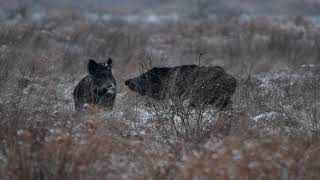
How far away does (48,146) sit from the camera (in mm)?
6578

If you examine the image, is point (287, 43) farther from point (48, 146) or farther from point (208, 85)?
point (48, 146)

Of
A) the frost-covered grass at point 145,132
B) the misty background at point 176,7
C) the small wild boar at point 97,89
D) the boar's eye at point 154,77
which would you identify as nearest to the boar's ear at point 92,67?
the small wild boar at point 97,89

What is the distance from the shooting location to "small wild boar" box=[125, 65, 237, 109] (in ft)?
31.4

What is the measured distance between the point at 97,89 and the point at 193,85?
8.49ft

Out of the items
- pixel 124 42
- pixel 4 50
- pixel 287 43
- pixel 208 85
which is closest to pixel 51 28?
pixel 124 42

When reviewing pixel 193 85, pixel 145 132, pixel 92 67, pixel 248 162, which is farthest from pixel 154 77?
pixel 248 162

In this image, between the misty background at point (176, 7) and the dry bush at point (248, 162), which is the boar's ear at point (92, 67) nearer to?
the dry bush at point (248, 162)

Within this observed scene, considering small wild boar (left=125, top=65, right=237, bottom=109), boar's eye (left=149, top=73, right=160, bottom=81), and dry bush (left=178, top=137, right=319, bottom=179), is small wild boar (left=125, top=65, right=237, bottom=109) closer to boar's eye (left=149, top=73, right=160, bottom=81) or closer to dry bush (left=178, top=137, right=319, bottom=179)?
boar's eye (left=149, top=73, right=160, bottom=81)

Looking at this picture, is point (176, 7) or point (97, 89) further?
point (176, 7)

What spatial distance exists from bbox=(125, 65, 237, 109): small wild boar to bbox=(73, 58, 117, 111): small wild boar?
633 mm

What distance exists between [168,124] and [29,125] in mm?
1987

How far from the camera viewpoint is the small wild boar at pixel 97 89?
35.7 ft

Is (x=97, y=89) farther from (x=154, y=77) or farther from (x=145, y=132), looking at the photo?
(x=145, y=132)

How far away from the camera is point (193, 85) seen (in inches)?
377
